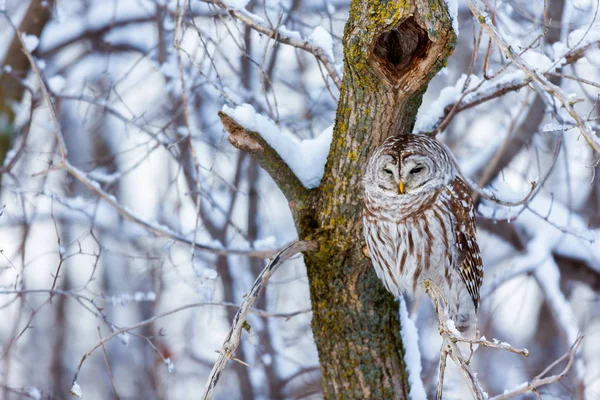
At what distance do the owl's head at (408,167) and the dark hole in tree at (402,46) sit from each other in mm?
371

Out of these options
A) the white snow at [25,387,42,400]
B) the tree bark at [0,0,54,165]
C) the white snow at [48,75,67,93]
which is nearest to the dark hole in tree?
the white snow at [25,387,42,400]

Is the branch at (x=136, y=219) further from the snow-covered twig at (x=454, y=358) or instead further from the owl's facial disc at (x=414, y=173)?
the snow-covered twig at (x=454, y=358)

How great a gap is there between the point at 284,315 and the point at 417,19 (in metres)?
1.62

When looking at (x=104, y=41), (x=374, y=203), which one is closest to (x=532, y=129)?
(x=374, y=203)

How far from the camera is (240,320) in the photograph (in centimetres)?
249

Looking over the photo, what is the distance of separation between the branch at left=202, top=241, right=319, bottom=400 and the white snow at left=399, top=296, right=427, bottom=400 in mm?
587

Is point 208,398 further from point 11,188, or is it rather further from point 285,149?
point 11,188

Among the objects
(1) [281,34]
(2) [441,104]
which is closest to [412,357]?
(2) [441,104]

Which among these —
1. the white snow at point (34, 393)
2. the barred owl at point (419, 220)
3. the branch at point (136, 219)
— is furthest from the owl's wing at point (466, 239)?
the white snow at point (34, 393)

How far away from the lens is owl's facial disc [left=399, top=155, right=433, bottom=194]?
3.07 m

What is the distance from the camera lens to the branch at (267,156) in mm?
2883

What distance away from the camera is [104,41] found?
4.99 m

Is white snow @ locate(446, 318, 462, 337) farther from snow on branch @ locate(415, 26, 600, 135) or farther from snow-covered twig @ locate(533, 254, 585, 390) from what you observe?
snow-covered twig @ locate(533, 254, 585, 390)

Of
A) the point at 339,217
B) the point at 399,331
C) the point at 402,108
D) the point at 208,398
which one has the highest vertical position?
the point at 402,108
